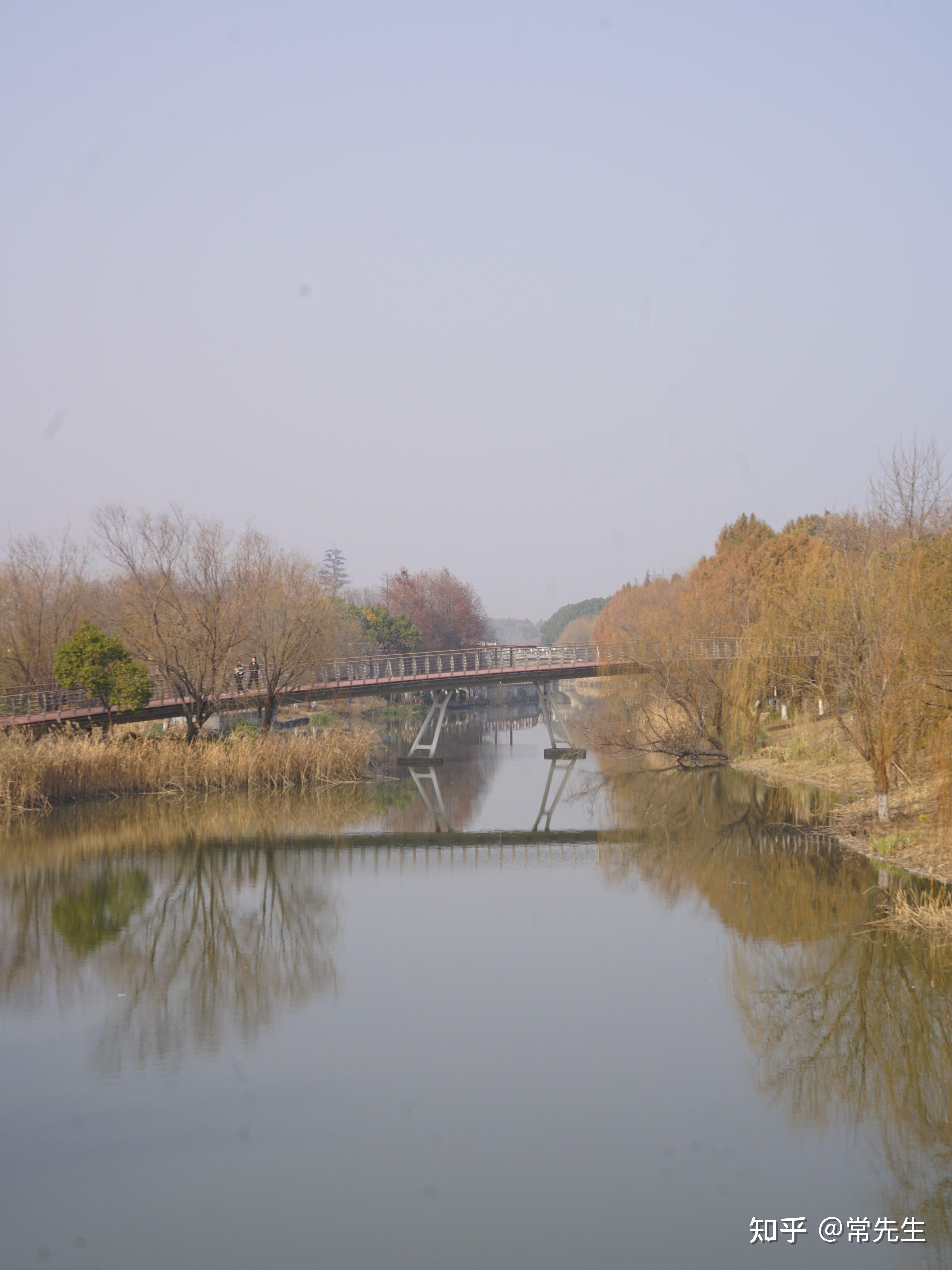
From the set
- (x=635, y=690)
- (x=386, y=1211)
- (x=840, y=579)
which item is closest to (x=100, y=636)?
(x=635, y=690)

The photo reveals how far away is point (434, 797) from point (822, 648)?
1162 cm

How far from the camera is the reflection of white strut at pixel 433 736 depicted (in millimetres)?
34531

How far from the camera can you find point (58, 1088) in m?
8.98

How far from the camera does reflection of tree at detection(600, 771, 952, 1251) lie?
821cm

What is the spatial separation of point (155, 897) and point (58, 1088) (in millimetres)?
7252

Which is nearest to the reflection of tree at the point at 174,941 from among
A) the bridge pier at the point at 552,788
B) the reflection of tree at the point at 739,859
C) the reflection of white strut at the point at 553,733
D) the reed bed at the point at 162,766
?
the reed bed at the point at 162,766

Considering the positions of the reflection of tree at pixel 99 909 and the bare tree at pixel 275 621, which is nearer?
the reflection of tree at pixel 99 909

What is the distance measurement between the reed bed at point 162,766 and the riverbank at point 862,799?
10928mm

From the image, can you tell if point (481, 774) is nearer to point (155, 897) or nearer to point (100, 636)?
point (100, 636)

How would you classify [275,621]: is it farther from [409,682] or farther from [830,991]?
[830,991]

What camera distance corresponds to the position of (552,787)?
29031 mm

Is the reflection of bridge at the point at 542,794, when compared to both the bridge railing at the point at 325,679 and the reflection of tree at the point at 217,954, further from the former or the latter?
the reflection of tree at the point at 217,954

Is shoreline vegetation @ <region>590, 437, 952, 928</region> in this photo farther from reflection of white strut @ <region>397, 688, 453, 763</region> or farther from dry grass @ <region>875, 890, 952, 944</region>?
reflection of white strut @ <region>397, 688, 453, 763</region>

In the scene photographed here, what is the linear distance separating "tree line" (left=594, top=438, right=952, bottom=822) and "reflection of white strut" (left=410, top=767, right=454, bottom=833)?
4.96 meters
